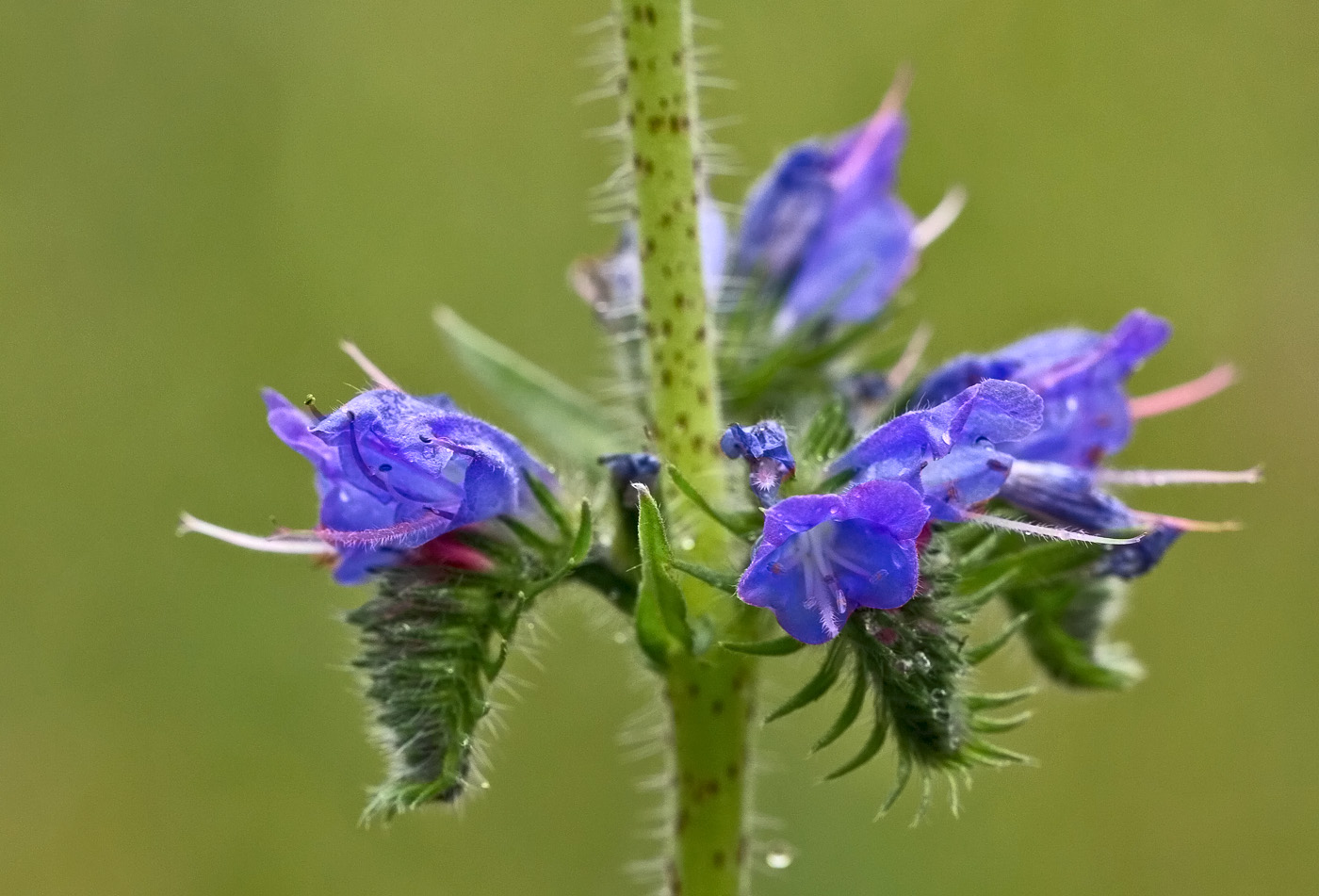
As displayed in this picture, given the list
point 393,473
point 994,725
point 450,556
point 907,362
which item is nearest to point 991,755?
point 994,725

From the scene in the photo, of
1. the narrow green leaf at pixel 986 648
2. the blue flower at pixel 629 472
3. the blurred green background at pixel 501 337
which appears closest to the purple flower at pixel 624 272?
the blue flower at pixel 629 472

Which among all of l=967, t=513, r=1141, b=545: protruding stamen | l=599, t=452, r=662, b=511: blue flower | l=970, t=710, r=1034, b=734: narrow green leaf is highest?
l=599, t=452, r=662, b=511: blue flower

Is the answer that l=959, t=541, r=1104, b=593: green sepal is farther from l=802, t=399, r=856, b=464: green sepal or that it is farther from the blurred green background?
the blurred green background

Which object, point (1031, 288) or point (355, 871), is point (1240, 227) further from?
point (355, 871)

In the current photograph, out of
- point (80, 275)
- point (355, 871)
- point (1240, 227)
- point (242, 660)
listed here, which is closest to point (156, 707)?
point (242, 660)

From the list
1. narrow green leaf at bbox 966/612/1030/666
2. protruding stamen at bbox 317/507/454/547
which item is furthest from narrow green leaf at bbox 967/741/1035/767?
protruding stamen at bbox 317/507/454/547

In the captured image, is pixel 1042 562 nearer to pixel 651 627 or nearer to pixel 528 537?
pixel 651 627
